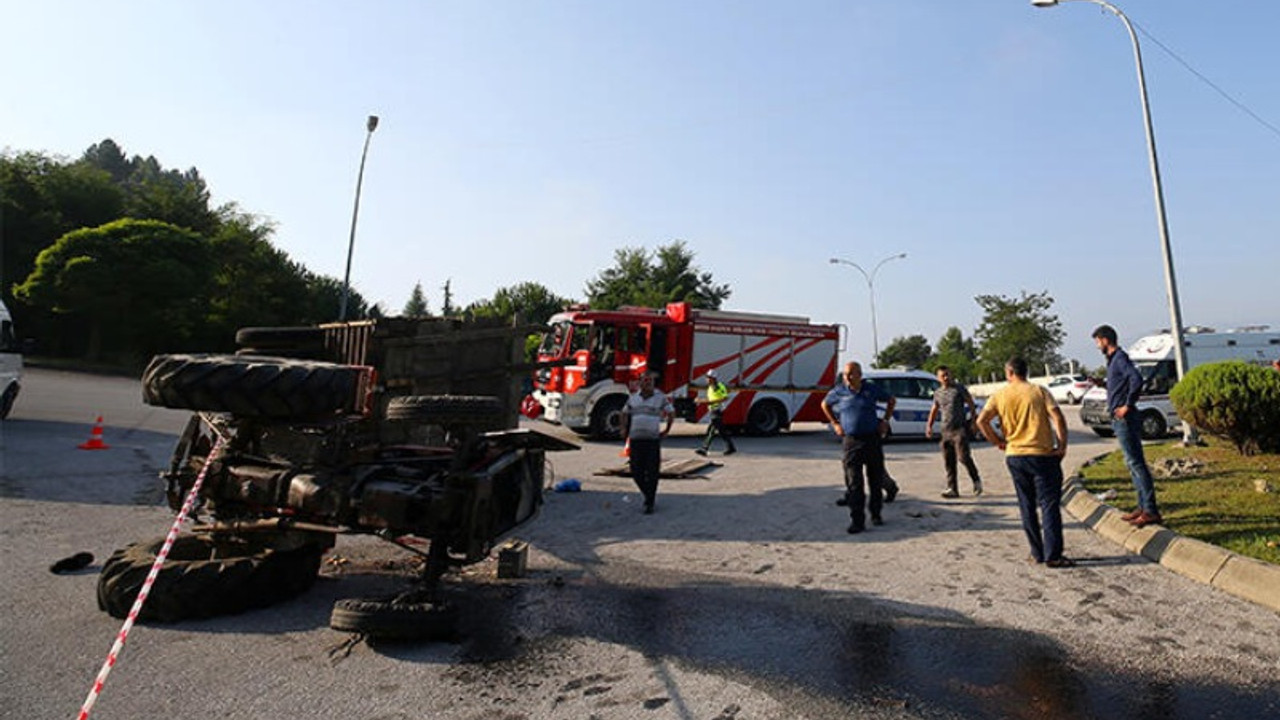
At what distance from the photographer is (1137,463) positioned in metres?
6.80

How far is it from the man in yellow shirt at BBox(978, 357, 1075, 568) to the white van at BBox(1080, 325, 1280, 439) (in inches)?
459

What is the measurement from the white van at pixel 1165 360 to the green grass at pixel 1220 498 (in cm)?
626

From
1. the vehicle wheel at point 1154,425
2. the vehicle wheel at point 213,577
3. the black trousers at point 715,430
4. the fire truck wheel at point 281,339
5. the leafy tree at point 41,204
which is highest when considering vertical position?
the leafy tree at point 41,204

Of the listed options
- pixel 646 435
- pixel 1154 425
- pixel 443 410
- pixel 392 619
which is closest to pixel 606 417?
pixel 646 435

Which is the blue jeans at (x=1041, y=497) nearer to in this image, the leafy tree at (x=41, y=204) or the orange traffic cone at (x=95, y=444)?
the orange traffic cone at (x=95, y=444)

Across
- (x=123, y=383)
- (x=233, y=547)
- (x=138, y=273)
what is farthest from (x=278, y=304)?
(x=233, y=547)

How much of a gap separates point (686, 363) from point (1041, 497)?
38.0 feet

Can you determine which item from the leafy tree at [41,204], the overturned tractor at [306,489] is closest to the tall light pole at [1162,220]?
the overturned tractor at [306,489]

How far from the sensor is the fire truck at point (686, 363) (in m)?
16.4

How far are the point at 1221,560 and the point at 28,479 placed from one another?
40.3ft

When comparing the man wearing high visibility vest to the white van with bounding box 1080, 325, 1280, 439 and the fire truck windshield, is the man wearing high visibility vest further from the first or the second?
the white van with bounding box 1080, 325, 1280, 439

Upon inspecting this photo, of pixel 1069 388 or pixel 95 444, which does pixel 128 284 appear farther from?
pixel 1069 388

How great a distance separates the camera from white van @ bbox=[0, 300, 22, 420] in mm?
12985

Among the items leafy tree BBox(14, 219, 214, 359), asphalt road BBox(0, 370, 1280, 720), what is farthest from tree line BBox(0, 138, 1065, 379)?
asphalt road BBox(0, 370, 1280, 720)
